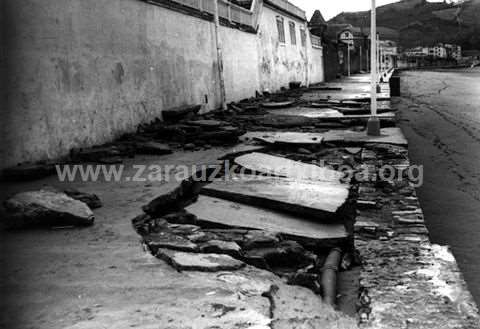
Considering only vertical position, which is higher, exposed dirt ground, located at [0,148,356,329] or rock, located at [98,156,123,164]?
rock, located at [98,156,123,164]

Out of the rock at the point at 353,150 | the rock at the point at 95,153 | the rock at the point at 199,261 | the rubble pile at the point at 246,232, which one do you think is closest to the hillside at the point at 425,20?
the rock at the point at 353,150

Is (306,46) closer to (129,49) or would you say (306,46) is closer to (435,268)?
(129,49)

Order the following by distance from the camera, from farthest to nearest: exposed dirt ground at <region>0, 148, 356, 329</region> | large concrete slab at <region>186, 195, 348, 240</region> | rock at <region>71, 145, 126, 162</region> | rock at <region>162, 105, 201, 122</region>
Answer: rock at <region>162, 105, 201, 122</region> → rock at <region>71, 145, 126, 162</region> → large concrete slab at <region>186, 195, 348, 240</region> → exposed dirt ground at <region>0, 148, 356, 329</region>

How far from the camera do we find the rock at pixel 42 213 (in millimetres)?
3463

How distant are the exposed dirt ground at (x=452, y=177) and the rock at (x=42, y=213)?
280 centimetres

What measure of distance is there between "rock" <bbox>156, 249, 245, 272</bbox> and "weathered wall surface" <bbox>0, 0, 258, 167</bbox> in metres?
3.05

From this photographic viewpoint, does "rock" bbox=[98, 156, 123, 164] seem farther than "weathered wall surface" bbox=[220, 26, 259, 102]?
No

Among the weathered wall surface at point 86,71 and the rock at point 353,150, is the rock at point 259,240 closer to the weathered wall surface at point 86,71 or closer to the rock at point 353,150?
the weathered wall surface at point 86,71

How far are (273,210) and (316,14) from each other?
42070mm

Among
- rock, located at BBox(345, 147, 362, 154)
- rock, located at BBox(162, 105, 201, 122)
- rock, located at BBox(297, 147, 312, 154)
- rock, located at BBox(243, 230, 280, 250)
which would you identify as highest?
rock, located at BBox(162, 105, 201, 122)

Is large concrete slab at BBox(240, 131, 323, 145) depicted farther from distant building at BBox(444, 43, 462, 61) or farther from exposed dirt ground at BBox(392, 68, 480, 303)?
distant building at BBox(444, 43, 462, 61)

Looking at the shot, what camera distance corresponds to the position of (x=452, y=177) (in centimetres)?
634

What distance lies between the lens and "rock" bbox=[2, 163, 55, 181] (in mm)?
4980

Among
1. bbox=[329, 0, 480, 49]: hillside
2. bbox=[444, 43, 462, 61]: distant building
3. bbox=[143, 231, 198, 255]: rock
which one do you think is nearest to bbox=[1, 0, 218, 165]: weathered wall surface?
bbox=[143, 231, 198, 255]: rock
